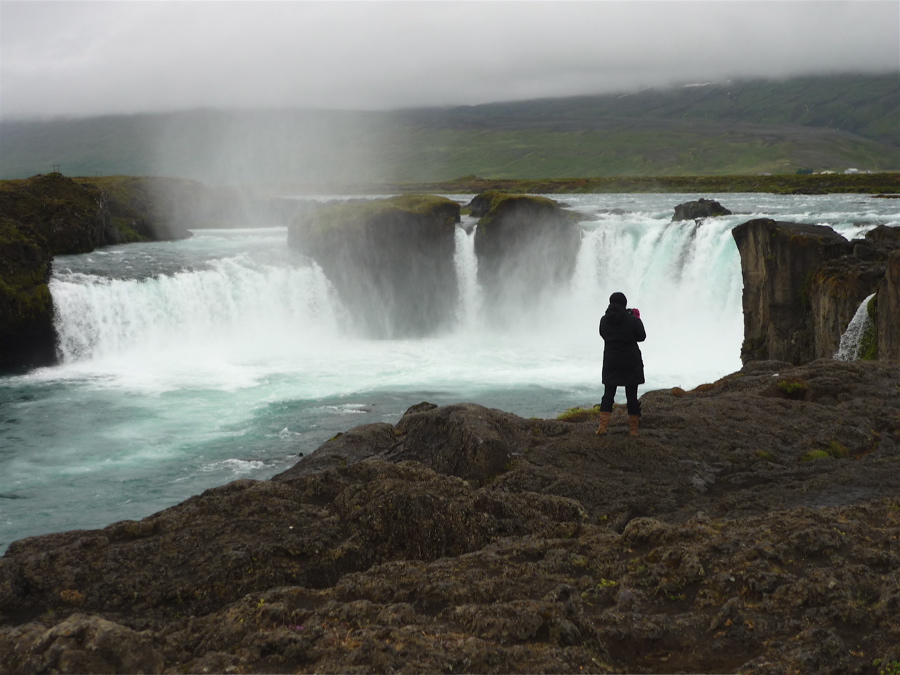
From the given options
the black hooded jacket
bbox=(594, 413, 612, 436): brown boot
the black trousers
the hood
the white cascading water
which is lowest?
the white cascading water

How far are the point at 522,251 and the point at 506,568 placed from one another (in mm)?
41071

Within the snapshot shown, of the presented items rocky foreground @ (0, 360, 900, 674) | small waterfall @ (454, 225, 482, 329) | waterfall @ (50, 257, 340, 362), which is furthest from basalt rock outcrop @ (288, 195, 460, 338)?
rocky foreground @ (0, 360, 900, 674)

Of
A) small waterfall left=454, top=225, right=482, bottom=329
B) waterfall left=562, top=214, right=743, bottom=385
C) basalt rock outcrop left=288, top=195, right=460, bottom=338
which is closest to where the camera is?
waterfall left=562, top=214, right=743, bottom=385

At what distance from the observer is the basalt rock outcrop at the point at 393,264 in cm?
4694

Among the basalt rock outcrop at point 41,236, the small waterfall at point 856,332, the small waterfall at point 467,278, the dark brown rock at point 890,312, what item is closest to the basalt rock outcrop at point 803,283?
the small waterfall at point 856,332

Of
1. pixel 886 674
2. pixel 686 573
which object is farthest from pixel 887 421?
pixel 886 674

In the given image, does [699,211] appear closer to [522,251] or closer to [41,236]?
[522,251]

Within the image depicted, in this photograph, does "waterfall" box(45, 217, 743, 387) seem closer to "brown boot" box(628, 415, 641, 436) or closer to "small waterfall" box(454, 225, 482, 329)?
"small waterfall" box(454, 225, 482, 329)

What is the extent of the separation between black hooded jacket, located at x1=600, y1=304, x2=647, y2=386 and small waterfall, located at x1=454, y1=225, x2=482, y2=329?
3499cm

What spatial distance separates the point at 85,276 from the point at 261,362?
447 inches

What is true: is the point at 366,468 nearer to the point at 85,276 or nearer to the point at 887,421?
the point at 887,421

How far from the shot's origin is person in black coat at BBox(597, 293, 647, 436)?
13.0 metres

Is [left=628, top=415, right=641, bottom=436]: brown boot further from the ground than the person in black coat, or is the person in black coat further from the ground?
the person in black coat

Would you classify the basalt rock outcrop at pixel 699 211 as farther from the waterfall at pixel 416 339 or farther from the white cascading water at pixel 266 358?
the waterfall at pixel 416 339
